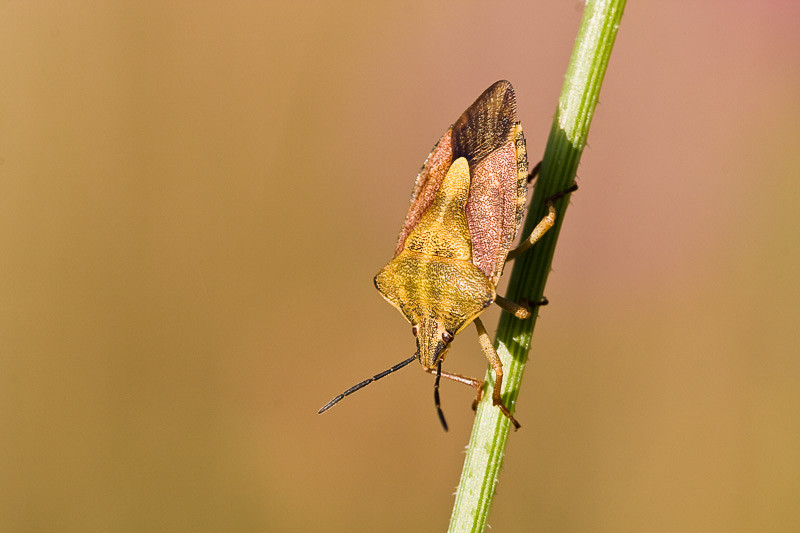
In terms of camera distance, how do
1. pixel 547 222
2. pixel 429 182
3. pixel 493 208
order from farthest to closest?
pixel 429 182
pixel 493 208
pixel 547 222

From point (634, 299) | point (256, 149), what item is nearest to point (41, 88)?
Answer: point (256, 149)

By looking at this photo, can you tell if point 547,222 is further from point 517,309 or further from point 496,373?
point 496,373

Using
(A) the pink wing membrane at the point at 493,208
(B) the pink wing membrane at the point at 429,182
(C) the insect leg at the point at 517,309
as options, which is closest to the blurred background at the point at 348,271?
(B) the pink wing membrane at the point at 429,182

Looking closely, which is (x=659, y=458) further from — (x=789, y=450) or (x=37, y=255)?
(x=37, y=255)

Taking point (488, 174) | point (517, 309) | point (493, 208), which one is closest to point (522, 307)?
point (517, 309)

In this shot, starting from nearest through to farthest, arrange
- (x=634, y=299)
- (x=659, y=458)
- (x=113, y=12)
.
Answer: (x=659, y=458)
(x=634, y=299)
(x=113, y=12)

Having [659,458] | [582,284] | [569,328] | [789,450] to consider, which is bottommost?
[659,458]

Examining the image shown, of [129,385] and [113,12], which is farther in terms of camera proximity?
[113,12]
